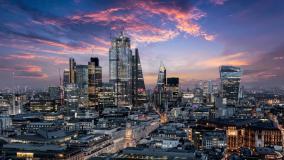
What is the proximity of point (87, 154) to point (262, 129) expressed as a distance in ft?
141

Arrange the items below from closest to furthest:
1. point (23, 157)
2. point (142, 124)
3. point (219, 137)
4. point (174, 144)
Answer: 1. point (23, 157)
2. point (174, 144)
3. point (219, 137)
4. point (142, 124)

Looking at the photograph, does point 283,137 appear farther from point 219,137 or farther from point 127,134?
point 127,134

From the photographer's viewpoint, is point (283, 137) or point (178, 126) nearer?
point (283, 137)

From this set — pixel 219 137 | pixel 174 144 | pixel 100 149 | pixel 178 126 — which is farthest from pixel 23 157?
pixel 178 126

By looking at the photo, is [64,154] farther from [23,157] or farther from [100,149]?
[100,149]

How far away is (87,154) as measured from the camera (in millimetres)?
71875

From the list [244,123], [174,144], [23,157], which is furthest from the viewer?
[244,123]

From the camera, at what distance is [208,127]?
106188 millimetres

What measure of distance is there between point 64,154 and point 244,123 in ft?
186

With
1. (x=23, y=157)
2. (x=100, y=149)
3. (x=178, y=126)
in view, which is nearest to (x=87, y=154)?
(x=100, y=149)

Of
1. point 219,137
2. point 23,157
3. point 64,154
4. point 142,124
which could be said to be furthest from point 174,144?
point 142,124

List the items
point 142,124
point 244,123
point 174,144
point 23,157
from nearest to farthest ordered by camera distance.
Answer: point 23,157 < point 174,144 < point 244,123 < point 142,124

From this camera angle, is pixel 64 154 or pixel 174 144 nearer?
pixel 64 154

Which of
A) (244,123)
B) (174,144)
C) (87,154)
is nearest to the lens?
(87,154)
